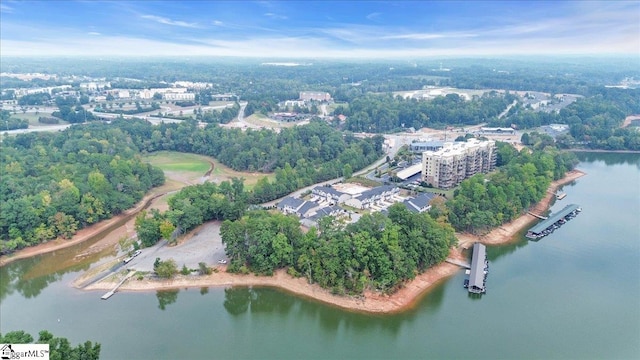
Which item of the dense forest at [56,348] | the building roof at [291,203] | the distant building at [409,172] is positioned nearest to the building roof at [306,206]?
the building roof at [291,203]

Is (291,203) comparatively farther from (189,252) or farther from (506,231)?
(506,231)

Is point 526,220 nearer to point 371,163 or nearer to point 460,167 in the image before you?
point 460,167

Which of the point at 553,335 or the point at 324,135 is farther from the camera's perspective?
the point at 324,135

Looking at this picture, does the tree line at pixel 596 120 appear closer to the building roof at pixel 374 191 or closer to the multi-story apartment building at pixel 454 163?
the multi-story apartment building at pixel 454 163

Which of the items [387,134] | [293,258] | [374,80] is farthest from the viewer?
[374,80]

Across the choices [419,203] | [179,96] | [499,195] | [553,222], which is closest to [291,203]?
[419,203]

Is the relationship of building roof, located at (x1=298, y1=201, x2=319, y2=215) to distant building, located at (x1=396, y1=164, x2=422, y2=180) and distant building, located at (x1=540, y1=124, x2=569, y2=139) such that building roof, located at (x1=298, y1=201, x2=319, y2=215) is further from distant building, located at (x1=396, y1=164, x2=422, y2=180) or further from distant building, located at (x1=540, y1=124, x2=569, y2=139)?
distant building, located at (x1=540, y1=124, x2=569, y2=139)

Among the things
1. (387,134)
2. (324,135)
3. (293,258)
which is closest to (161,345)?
(293,258)
